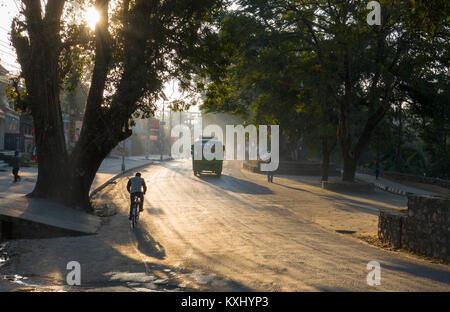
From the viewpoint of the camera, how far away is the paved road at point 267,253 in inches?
270

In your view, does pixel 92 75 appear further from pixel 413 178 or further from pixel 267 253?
pixel 413 178

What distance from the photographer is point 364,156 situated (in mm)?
55844

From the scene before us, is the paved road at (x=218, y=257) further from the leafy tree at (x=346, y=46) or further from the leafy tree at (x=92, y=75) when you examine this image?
the leafy tree at (x=346, y=46)

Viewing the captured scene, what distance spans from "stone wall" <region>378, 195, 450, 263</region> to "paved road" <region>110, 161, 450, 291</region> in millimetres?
486

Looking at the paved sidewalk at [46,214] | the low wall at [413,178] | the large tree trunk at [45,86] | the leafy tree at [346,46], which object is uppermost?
the leafy tree at [346,46]

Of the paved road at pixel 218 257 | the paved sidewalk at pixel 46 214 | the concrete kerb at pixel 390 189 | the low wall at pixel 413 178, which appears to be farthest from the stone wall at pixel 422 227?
the low wall at pixel 413 178

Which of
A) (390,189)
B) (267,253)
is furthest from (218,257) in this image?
(390,189)

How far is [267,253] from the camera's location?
29.9ft

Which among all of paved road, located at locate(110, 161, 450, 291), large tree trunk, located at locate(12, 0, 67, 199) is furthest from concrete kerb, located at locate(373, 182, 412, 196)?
large tree trunk, located at locate(12, 0, 67, 199)

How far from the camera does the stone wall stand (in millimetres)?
8852

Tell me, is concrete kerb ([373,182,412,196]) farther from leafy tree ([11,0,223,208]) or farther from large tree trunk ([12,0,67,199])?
large tree trunk ([12,0,67,199])

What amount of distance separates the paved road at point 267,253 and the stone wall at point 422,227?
486 mm
